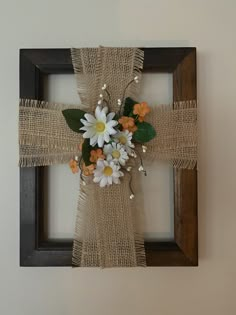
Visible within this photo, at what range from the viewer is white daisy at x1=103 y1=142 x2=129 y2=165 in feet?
2.14

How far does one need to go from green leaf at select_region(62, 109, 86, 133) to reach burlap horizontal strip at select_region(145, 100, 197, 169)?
17cm

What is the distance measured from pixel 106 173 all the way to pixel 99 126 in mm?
114

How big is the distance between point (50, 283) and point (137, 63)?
62 cm

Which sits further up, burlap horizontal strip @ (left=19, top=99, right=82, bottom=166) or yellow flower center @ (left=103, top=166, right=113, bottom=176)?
burlap horizontal strip @ (left=19, top=99, right=82, bottom=166)

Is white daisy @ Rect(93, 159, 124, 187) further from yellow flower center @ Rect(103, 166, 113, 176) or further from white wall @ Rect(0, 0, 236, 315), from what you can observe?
white wall @ Rect(0, 0, 236, 315)

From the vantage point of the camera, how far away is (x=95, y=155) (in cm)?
65

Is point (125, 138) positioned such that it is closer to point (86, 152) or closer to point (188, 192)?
point (86, 152)

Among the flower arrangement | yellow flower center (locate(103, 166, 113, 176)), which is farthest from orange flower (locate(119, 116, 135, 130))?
yellow flower center (locate(103, 166, 113, 176))

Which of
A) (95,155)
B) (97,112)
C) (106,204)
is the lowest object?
(106,204)

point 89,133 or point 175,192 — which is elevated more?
point 89,133

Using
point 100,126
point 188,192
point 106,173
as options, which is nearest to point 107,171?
point 106,173

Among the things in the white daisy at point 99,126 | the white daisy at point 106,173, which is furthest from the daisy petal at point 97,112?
the white daisy at point 106,173
